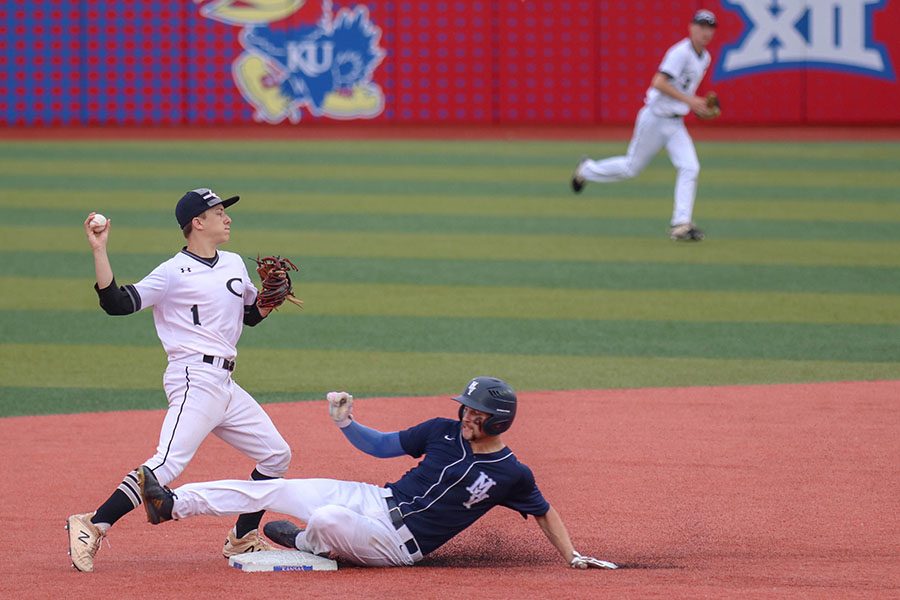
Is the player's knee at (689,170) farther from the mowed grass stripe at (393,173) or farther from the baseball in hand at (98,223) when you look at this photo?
the baseball in hand at (98,223)

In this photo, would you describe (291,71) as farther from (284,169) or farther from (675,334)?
(675,334)

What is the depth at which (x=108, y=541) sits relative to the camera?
22.5 feet

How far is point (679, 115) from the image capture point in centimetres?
1591

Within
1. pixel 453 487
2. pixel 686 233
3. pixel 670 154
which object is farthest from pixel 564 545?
pixel 670 154

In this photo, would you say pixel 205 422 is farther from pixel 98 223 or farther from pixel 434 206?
pixel 434 206

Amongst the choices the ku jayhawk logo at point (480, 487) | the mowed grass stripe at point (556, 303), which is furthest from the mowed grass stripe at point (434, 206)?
the ku jayhawk logo at point (480, 487)

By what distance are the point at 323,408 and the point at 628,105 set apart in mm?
18620

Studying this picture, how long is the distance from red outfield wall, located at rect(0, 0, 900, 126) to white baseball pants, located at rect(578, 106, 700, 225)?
35.1ft

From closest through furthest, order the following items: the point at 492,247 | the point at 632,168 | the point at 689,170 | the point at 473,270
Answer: the point at 473,270 → the point at 689,170 → the point at 492,247 → the point at 632,168

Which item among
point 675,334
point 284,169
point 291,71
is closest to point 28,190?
A: point 284,169

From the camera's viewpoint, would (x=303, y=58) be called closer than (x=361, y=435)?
No

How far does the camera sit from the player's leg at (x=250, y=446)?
657cm

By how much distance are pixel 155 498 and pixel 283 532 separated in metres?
0.76

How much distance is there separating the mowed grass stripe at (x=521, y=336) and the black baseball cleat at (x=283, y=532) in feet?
15.3
